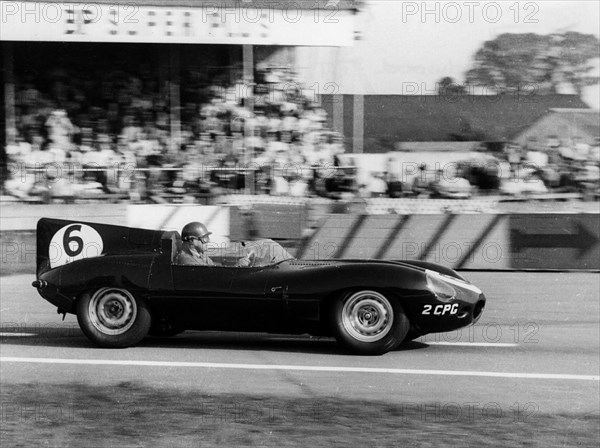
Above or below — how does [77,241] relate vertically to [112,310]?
above

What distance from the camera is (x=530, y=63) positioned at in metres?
15.8

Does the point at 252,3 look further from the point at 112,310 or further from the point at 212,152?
the point at 112,310

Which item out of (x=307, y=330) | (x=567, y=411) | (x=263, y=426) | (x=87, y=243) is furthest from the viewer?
(x=87, y=243)

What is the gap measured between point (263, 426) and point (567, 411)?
1775 mm

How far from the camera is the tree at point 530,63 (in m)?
15.6

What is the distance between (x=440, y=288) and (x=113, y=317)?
2.41m

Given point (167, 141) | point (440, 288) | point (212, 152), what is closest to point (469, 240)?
point (212, 152)

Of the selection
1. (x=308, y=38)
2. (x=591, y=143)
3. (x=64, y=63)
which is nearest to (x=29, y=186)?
(x=64, y=63)

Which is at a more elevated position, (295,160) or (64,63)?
(64,63)

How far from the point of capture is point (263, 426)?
5.15 meters

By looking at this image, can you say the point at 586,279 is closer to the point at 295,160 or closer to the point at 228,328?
the point at 295,160

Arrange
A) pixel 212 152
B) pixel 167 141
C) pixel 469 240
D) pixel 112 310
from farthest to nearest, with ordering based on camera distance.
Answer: pixel 167 141 < pixel 212 152 < pixel 469 240 < pixel 112 310

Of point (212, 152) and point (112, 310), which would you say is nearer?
point (112, 310)

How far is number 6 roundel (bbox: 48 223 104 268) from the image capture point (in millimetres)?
7352
